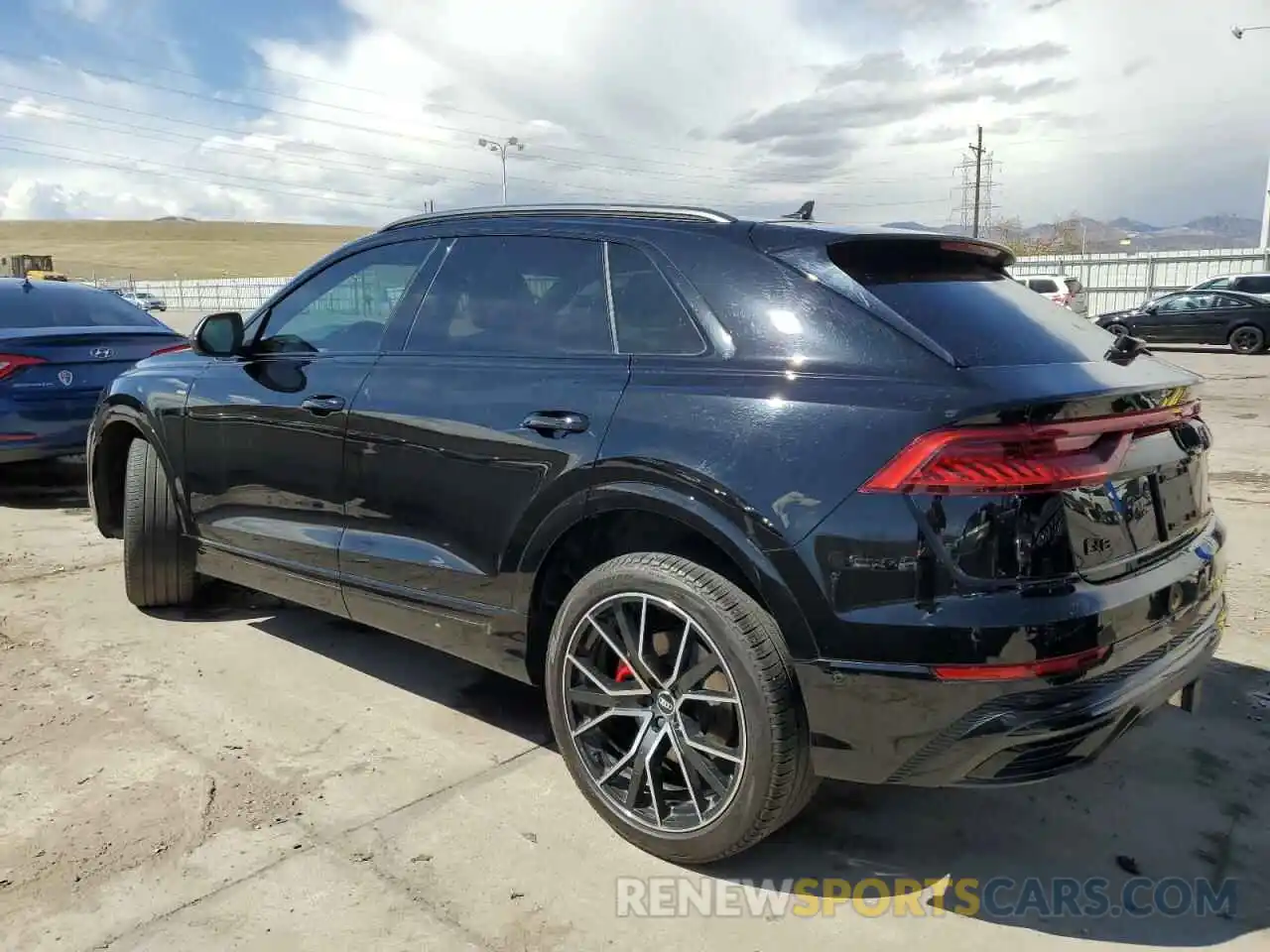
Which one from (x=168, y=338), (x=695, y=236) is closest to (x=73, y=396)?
(x=168, y=338)

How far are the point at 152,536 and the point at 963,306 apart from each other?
11.9ft

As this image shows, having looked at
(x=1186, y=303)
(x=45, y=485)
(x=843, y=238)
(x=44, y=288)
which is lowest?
(x=45, y=485)

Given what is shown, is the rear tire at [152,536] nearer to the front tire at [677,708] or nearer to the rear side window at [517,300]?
the rear side window at [517,300]

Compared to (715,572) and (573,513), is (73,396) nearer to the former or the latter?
(573,513)

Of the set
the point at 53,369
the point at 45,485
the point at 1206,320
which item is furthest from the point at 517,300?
the point at 1206,320

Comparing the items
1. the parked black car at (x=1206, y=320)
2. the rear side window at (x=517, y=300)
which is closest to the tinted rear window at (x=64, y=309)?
the rear side window at (x=517, y=300)

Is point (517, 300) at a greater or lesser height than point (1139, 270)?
lesser

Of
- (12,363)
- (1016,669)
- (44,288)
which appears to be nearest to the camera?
(1016,669)

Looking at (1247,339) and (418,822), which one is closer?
(418,822)

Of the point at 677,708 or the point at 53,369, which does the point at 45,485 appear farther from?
the point at 677,708

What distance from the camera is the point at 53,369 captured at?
6.85 m

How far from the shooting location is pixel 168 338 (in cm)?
740

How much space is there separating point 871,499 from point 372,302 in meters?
2.20

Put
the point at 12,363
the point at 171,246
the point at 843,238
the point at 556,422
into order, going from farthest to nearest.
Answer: the point at 171,246
the point at 12,363
the point at 556,422
the point at 843,238
